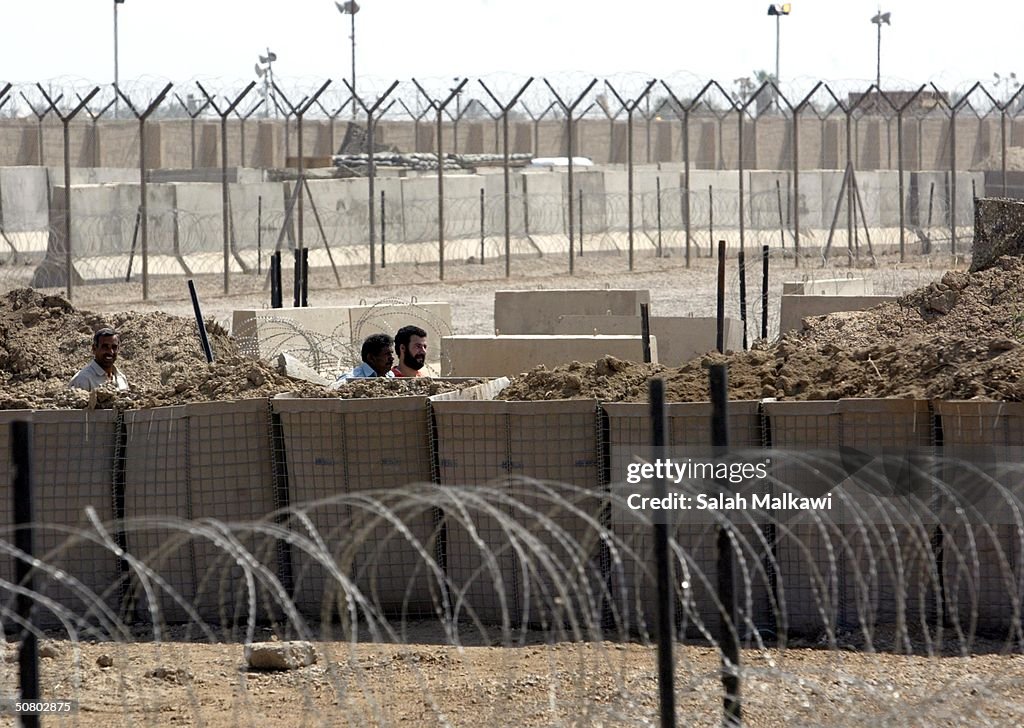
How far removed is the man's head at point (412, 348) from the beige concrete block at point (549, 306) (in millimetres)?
4832

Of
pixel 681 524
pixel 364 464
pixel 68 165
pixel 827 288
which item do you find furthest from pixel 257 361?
pixel 68 165

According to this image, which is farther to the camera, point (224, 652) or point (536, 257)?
point (536, 257)

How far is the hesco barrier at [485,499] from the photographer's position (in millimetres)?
6156

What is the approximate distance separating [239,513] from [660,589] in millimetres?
3188

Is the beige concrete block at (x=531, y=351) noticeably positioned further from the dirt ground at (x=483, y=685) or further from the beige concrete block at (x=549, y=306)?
the dirt ground at (x=483, y=685)

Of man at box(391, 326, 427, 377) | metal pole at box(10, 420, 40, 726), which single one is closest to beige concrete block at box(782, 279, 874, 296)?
man at box(391, 326, 427, 377)

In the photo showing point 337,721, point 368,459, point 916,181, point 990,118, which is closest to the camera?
point 337,721

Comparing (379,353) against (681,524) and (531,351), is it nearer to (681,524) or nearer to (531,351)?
(531,351)

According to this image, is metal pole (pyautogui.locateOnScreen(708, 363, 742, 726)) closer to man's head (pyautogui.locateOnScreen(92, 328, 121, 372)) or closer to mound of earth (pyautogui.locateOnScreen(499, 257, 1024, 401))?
mound of earth (pyautogui.locateOnScreen(499, 257, 1024, 401))

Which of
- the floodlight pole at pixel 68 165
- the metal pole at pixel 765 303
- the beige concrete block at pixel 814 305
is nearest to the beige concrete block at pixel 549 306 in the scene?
the metal pole at pixel 765 303

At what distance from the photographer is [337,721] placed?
533 centimetres

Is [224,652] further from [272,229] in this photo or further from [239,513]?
[272,229]

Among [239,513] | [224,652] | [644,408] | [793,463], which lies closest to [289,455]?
[239,513]

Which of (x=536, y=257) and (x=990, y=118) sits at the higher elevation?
(x=990, y=118)
